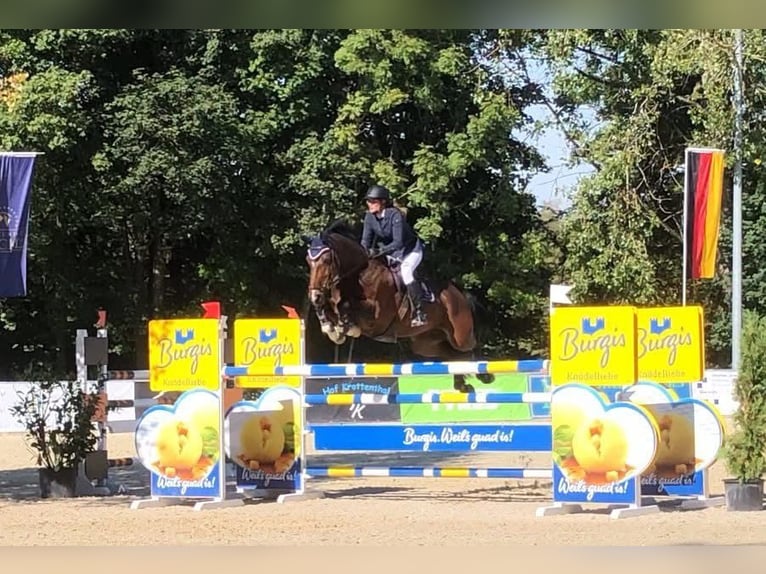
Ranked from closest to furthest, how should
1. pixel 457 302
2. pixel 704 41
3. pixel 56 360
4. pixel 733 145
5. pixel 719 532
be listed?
pixel 719 532
pixel 457 302
pixel 704 41
pixel 733 145
pixel 56 360

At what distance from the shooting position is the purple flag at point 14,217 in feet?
36.9

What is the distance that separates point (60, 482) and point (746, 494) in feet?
17.9

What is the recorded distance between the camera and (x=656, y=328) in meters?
8.56

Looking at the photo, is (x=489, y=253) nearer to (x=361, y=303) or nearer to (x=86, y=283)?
(x=86, y=283)

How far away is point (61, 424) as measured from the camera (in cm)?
1037

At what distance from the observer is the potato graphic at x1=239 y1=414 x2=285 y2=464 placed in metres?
9.76

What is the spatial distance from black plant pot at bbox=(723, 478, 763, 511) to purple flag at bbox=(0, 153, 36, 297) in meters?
6.60

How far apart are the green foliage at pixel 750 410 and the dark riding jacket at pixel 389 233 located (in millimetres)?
2572

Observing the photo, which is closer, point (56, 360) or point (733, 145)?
point (733, 145)

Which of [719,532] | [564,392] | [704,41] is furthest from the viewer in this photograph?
[704,41]

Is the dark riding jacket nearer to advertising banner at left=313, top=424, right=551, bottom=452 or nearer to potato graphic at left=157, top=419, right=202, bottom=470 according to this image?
advertising banner at left=313, top=424, right=551, bottom=452

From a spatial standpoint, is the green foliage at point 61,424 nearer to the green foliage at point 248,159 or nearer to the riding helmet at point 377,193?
the riding helmet at point 377,193
